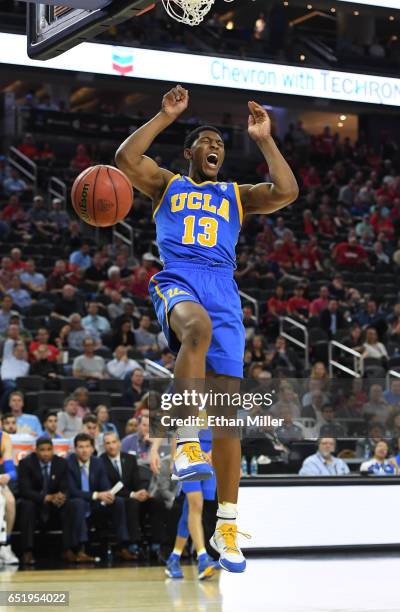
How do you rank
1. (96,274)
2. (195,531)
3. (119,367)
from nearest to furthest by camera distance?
1. (195,531)
2. (119,367)
3. (96,274)

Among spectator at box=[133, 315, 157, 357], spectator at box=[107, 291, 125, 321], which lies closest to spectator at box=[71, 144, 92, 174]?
spectator at box=[107, 291, 125, 321]

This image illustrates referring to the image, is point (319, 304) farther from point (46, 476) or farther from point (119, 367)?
point (46, 476)

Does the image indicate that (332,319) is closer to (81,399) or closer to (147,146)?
(81,399)

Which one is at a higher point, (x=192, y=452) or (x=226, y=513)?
(x=192, y=452)

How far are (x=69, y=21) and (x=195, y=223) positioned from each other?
1.93 m

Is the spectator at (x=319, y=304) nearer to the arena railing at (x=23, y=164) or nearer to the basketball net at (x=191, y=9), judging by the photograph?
the arena railing at (x=23, y=164)

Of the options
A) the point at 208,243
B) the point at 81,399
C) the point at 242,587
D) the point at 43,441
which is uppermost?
the point at 208,243

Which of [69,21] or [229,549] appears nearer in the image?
[229,549]

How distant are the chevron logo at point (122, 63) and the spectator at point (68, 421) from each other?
364cm

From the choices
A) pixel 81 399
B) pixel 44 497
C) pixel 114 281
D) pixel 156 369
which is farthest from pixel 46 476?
pixel 114 281

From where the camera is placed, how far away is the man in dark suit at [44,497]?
1021 cm

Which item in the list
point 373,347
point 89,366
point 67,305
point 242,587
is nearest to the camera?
point 242,587

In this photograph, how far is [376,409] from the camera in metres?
11.5

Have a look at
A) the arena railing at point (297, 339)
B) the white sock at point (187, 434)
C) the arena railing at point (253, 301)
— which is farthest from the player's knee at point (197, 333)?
the arena railing at point (253, 301)
